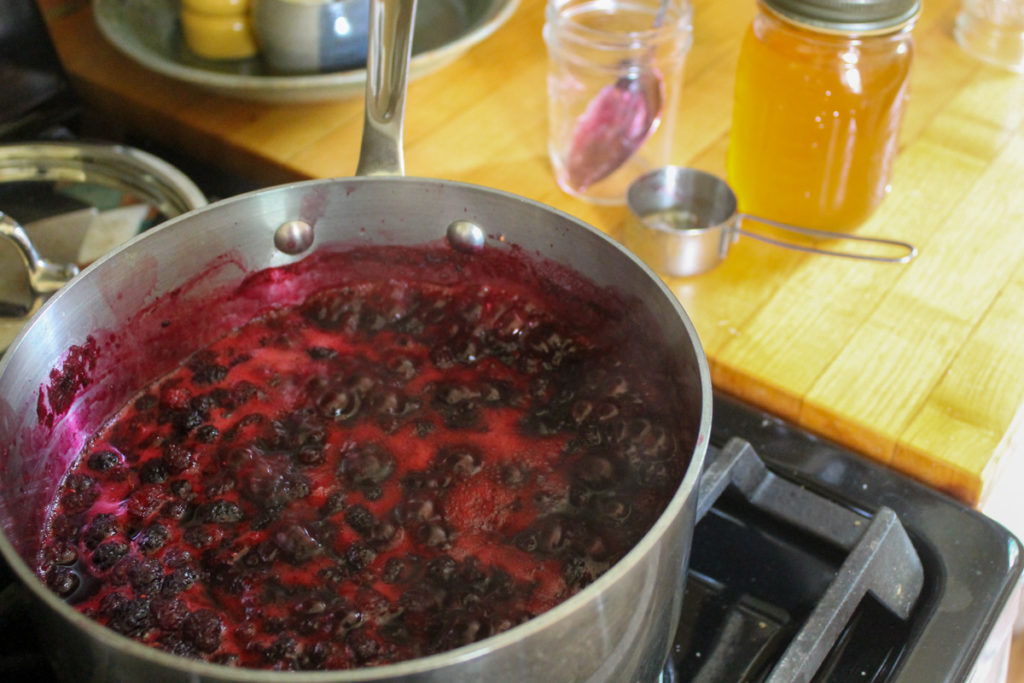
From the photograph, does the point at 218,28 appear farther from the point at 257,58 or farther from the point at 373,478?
the point at 373,478

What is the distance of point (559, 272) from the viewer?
746 millimetres

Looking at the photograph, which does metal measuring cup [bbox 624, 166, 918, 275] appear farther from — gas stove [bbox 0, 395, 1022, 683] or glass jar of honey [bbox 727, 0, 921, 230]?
gas stove [bbox 0, 395, 1022, 683]

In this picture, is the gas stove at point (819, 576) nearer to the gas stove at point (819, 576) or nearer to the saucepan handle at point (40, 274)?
the gas stove at point (819, 576)

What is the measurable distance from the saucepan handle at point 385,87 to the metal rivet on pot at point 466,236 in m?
0.06

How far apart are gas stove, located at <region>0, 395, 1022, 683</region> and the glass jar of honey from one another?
26cm

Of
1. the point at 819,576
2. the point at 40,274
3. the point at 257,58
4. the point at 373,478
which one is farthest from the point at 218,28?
the point at 819,576

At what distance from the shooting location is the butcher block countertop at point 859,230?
30.9 inches

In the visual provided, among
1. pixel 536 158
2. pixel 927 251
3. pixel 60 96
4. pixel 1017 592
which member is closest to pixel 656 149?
pixel 536 158

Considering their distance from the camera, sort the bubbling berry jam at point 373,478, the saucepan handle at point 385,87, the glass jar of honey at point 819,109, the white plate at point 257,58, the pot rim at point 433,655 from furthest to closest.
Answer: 1. the white plate at point 257,58
2. the glass jar of honey at point 819,109
3. the saucepan handle at point 385,87
4. the bubbling berry jam at point 373,478
5. the pot rim at point 433,655

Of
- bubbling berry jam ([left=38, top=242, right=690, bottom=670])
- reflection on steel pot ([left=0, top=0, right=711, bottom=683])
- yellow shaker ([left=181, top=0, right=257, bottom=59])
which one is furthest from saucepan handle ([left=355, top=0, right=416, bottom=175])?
yellow shaker ([left=181, top=0, right=257, bottom=59])

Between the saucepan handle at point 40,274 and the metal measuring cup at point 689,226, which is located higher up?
the saucepan handle at point 40,274

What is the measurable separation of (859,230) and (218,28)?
27.7 inches

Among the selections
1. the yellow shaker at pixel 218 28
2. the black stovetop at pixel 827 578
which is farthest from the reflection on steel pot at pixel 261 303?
the yellow shaker at pixel 218 28

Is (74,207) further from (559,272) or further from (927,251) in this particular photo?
(927,251)
